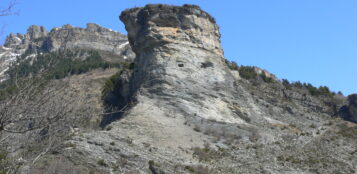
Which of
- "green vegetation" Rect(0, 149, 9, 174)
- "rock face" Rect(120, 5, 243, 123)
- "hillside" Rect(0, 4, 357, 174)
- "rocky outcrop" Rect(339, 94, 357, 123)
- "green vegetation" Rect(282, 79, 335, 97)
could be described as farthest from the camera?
"green vegetation" Rect(282, 79, 335, 97)

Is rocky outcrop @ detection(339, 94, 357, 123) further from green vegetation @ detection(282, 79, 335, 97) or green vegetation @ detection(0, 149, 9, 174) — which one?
green vegetation @ detection(0, 149, 9, 174)

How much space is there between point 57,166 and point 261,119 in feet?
70.2

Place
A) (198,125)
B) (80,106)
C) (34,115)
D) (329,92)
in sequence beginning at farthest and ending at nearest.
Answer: (329,92), (198,125), (80,106), (34,115)

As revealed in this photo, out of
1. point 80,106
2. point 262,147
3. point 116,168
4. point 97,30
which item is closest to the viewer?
point 80,106

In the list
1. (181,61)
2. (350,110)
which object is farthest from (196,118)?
(350,110)

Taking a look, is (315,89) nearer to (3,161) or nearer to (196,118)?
(196,118)

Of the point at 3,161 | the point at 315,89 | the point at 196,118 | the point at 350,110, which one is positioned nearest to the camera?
the point at 3,161

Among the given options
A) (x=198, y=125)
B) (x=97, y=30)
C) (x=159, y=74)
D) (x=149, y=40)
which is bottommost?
(x=198, y=125)

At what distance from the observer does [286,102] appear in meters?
47.8

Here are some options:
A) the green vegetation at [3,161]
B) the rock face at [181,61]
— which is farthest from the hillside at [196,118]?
the green vegetation at [3,161]

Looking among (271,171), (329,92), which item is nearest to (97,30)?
(329,92)

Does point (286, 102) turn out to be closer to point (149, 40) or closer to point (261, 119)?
point (261, 119)

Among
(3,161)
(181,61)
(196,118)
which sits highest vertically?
(181,61)

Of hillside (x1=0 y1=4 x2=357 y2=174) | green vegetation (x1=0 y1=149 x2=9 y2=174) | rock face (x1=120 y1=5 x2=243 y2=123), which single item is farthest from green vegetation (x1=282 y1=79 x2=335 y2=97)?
green vegetation (x1=0 y1=149 x2=9 y2=174)
